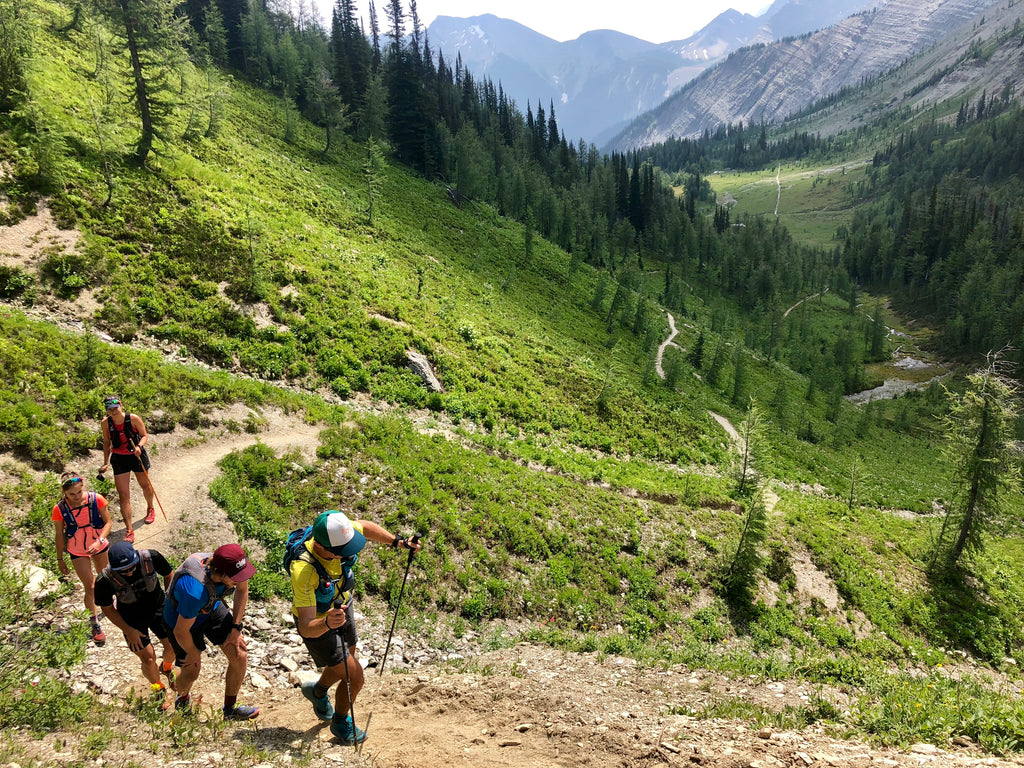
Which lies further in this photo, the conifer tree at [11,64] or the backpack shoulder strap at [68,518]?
the conifer tree at [11,64]

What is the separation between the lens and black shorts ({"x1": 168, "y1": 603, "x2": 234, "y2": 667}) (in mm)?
6883

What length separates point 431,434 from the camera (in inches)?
811

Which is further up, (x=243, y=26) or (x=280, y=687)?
(x=243, y=26)

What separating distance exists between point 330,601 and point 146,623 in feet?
10.2

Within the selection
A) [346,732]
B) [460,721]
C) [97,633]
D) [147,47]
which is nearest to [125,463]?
[97,633]

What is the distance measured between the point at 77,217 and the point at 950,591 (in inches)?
1696

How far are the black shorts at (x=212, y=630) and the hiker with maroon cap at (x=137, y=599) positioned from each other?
1.50ft

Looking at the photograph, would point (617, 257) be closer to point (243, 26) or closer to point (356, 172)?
point (356, 172)

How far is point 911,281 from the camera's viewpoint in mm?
143500

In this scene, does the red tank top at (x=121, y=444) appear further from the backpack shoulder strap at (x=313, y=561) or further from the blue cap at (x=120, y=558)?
the backpack shoulder strap at (x=313, y=561)

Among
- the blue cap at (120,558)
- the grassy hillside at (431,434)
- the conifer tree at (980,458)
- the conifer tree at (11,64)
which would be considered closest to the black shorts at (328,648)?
the blue cap at (120,558)

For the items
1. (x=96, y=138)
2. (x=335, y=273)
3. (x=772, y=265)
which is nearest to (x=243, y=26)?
(x=96, y=138)

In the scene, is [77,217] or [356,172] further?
[356,172]

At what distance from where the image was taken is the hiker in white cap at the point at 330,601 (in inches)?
253
